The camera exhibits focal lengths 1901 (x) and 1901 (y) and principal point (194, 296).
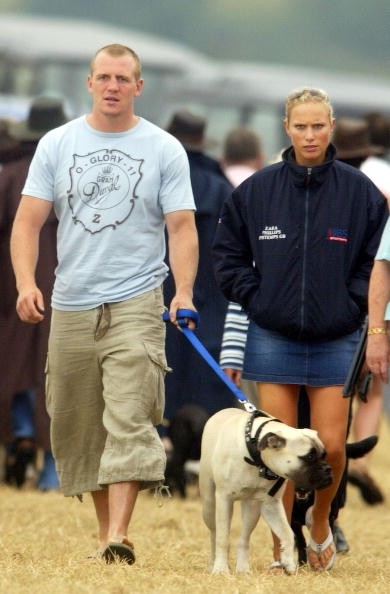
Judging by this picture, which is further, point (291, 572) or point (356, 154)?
point (356, 154)

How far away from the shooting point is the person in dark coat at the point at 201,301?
10.7 m

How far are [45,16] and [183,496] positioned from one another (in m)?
54.3

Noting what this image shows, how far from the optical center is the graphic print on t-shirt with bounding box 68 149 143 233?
24.5ft

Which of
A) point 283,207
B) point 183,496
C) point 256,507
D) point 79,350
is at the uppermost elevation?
point 283,207

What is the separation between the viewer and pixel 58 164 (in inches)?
298

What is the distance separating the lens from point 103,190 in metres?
7.46

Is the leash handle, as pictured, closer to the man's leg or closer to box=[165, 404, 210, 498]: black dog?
the man's leg

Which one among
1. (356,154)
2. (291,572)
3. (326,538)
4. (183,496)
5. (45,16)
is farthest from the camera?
(45,16)

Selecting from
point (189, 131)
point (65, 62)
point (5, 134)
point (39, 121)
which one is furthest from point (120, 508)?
point (65, 62)

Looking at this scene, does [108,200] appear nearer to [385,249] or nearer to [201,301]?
[385,249]

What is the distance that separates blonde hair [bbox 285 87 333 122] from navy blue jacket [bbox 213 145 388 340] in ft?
0.64

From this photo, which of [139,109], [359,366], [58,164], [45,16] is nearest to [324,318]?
[359,366]

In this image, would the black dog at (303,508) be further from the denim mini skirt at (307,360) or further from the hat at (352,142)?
the hat at (352,142)

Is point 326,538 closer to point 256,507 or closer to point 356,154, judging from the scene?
point 256,507
